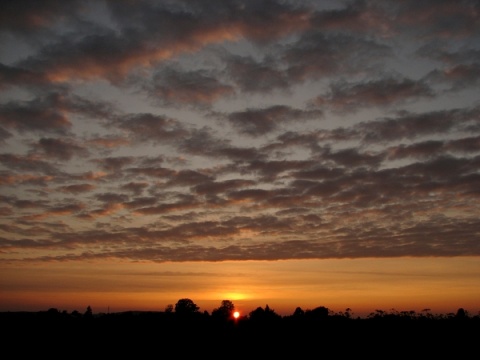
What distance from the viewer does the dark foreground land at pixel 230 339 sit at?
28359mm

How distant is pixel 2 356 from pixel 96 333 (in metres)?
6.47

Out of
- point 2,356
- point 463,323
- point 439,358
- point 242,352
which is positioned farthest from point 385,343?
point 2,356

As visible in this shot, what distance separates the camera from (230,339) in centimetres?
3194

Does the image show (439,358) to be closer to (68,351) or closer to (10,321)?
(68,351)

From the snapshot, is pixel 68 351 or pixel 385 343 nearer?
pixel 68 351

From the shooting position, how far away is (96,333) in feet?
106

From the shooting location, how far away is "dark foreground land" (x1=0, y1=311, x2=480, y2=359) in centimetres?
2836

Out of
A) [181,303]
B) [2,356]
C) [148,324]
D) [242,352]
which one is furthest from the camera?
[181,303]

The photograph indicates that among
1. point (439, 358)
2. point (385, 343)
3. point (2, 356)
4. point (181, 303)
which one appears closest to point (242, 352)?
point (385, 343)

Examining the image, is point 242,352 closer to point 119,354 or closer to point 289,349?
point 289,349

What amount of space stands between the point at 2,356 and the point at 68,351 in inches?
143

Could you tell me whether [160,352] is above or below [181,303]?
below

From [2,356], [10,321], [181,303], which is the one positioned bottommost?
[2,356]

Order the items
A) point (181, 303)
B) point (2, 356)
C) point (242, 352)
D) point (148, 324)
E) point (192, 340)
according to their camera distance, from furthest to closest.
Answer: point (181, 303)
point (148, 324)
point (192, 340)
point (242, 352)
point (2, 356)
